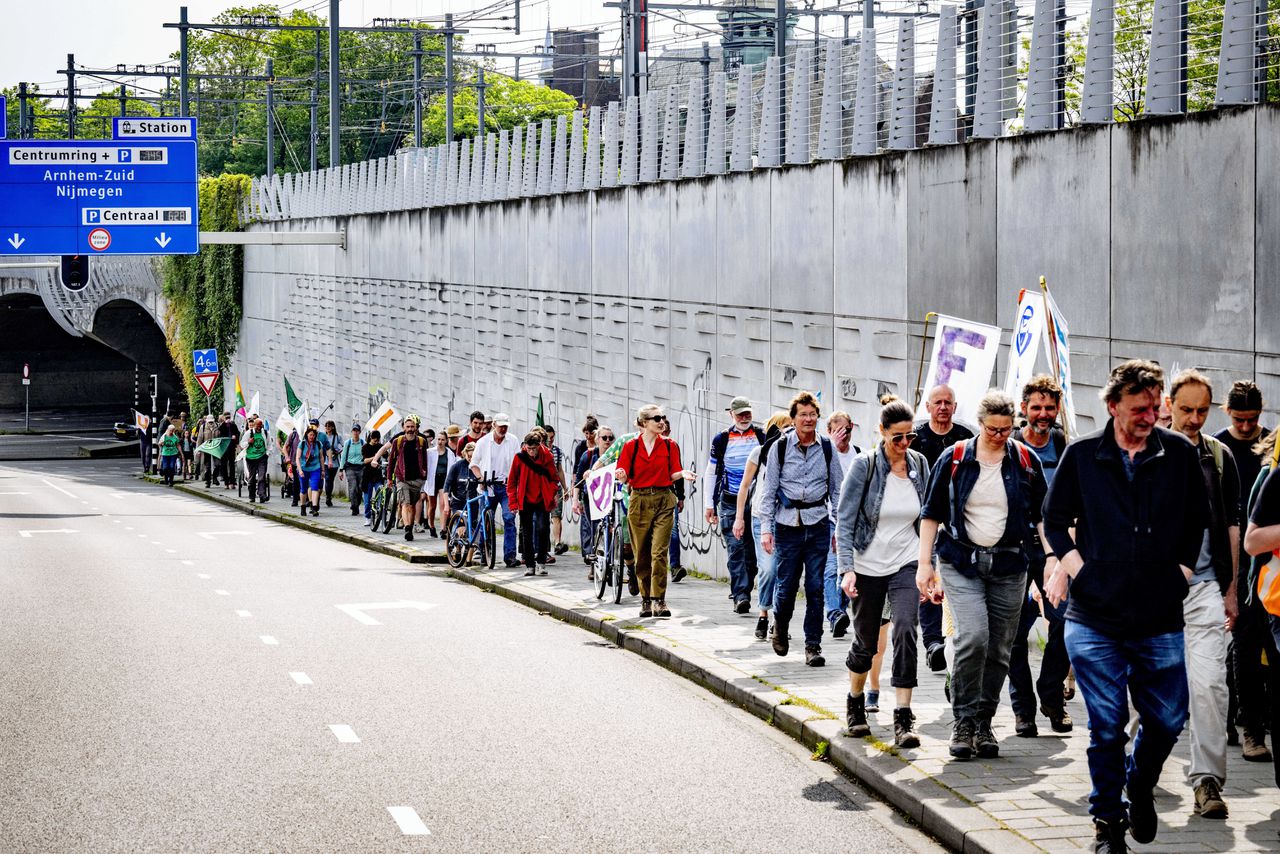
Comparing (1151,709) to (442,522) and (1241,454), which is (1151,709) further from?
(442,522)

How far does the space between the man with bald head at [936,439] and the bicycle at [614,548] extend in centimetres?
518

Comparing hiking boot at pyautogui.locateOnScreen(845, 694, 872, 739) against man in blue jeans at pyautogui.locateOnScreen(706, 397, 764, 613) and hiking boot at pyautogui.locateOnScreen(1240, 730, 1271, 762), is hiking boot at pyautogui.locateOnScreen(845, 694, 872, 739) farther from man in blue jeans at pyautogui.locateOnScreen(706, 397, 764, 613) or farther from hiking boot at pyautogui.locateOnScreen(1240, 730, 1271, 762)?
man in blue jeans at pyautogui.locateOnScreen(706, 397, 764, 613)

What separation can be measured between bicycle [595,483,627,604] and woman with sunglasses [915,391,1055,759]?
793 cm

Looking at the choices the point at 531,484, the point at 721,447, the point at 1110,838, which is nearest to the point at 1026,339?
Result: the point at 721,447

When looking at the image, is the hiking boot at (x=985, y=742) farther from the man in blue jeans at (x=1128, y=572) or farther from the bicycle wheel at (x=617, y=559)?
the bicycle wheel at (x=617, y=559)

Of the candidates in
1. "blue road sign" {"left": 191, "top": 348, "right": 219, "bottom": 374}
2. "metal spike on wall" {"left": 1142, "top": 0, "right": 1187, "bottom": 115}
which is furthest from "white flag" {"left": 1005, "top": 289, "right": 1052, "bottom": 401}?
"blue road sign" {"left": 191, "top": 348, "right": 219, "bottom": 374}

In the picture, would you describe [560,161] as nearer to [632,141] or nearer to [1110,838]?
[632,141]

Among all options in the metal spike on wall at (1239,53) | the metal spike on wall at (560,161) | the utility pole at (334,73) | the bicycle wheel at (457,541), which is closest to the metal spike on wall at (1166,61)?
the metal spike on wall at (1239,53)

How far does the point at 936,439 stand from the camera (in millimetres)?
10688

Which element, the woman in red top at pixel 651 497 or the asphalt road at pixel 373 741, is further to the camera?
the woman in red top at pixel 651 497

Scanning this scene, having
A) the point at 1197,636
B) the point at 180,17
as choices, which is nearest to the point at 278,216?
Answer: the point at 180,17

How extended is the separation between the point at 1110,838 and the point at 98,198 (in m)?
32.4

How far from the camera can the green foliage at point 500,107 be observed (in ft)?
332

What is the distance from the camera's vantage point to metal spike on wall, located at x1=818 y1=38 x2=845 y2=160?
17.7 m
